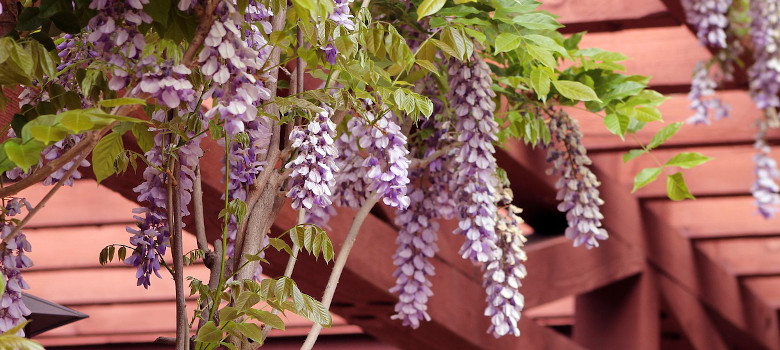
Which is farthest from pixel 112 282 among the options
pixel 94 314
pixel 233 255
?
pixel 233 255

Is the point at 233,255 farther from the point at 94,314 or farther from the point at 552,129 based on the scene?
the point at 94,314

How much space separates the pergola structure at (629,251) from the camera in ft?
8.77

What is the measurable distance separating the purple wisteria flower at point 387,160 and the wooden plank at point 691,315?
2802 millimetres

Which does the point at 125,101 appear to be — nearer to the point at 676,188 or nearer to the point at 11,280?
the point at 11,280

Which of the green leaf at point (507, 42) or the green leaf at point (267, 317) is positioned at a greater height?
the green leaf at point (507, 42)

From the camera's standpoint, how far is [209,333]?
114 cm

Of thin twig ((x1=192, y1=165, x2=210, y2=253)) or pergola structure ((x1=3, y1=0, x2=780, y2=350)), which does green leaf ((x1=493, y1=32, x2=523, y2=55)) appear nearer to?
thin twig ((x1=192, y1=165, x2=210, y2=253))

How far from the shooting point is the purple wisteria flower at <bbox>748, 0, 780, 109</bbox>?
3309mm

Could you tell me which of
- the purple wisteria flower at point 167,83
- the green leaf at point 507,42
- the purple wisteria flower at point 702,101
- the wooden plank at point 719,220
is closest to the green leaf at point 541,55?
the green leaf at point 507,42

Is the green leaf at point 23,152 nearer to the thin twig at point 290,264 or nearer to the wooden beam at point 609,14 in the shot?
the thin twig at point 290,264

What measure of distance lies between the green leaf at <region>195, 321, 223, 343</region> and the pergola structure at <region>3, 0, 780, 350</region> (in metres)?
0.89

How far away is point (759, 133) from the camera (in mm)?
3646

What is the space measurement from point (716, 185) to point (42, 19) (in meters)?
3.38

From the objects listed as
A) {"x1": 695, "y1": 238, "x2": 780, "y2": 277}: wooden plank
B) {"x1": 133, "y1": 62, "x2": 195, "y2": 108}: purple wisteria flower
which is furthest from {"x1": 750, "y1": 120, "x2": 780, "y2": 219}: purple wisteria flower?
{"x1": 133, "y1": 62, "x2": 195, "y2": 108}: purple wisteria flower
